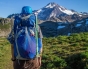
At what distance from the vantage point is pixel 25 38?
6922 millimetres

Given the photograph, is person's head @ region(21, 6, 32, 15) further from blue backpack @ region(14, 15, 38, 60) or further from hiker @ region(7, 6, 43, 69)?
blue backpack @ region(14, 15, 38, 60)

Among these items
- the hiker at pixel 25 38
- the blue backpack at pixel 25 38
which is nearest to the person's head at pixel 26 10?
the hiker at pixel 25 38

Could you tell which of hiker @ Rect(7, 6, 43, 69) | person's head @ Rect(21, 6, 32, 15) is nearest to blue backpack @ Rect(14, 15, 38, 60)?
hiker @ Rect(7, 6, 43, 69)

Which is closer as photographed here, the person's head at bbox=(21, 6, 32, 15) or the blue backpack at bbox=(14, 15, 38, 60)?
the blue backpack at bbox=(14, 15, 38, 60)

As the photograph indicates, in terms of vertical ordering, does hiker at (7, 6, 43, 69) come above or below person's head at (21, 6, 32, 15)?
below

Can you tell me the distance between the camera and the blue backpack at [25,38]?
6906 mm

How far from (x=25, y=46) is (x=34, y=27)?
54cm

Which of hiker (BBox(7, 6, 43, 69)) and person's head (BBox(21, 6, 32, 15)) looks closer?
hiker (BBox(7, 6, 43, 69))

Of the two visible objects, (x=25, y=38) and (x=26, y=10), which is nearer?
(x=25, y=38)

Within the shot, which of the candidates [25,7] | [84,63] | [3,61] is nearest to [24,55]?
[25,7]

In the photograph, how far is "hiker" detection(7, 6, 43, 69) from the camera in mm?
6945

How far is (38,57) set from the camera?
721 cm

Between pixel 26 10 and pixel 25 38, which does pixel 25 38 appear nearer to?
pixel 25 38

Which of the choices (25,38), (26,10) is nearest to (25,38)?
(25,38)
